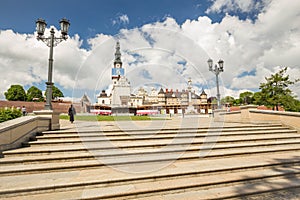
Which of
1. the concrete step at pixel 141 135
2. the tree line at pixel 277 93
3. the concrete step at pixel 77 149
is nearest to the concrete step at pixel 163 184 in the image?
the concrete step at pixel 77 149

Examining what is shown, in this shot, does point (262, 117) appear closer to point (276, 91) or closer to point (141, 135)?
point (141, 135)

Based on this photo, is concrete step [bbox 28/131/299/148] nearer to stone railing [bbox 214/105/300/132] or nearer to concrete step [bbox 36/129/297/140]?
concrete step [bbox 36/129/297/140]

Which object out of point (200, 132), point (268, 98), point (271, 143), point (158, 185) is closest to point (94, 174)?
point (158, 185)

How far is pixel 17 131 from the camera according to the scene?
5.17m

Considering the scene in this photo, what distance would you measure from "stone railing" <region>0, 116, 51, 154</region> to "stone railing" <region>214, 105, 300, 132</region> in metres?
11.1

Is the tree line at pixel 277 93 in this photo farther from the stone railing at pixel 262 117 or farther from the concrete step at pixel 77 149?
the concrete step at pixel 77 149

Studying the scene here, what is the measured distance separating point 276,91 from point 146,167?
2496cm

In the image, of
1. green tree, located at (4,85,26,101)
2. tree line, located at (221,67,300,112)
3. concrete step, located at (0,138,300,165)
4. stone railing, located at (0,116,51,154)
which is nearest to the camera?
concrete step, located at (0,138,300,165)

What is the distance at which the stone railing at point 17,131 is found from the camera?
4.79m

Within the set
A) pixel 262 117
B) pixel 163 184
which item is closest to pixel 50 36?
pixel 163 184

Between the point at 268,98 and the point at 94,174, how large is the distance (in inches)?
1001

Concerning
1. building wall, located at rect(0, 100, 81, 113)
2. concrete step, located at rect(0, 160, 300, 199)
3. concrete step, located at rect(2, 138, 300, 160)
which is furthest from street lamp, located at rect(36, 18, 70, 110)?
building wall, located at rect(0, 100, 81, 113)

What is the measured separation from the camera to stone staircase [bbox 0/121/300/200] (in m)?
3.31

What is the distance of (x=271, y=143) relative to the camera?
6.39 metres
